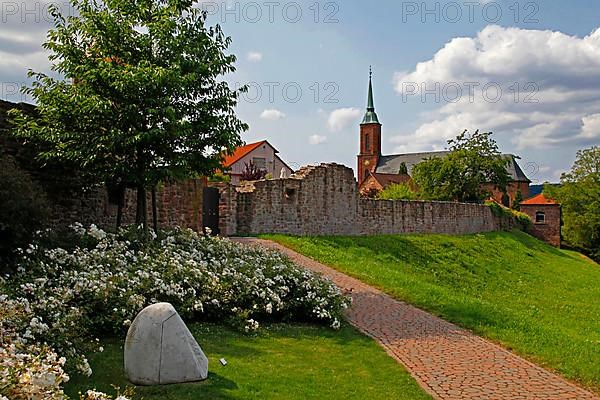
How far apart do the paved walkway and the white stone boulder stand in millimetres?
2878

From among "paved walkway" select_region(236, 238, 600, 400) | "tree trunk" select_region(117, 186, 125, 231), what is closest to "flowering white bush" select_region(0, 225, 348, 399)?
"paved walkway" select_region(236, 238, 600, 400)

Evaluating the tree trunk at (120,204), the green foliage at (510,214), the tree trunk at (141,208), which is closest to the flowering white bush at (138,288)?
the tree trunk at (141,208)

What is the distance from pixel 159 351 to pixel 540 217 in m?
54.0

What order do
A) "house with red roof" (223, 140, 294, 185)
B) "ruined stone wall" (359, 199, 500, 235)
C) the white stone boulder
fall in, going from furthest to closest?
"house with red roof" (223, 140, 294, 185) → "ruined stone wall" (359, 199, 500, 235) → the white stone boulder

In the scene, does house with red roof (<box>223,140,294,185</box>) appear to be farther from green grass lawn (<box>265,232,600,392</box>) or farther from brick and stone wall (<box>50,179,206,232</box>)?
brick and stone wall (<box>50,179,206,232</box>)

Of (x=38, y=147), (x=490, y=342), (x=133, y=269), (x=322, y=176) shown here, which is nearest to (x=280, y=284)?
(x=133, y=269)

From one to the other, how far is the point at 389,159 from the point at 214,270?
102 metres

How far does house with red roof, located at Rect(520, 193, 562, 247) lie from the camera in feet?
178

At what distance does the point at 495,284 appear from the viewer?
2469 cm

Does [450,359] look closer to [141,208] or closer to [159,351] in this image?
[159,351]

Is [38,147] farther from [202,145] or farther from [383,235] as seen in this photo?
[383,235]

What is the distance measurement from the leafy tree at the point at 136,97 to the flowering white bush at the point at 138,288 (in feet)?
6.27

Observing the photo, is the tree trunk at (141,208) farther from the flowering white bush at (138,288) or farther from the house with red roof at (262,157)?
the house with red roof at (262,157)

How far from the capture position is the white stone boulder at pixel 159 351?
685 cm
